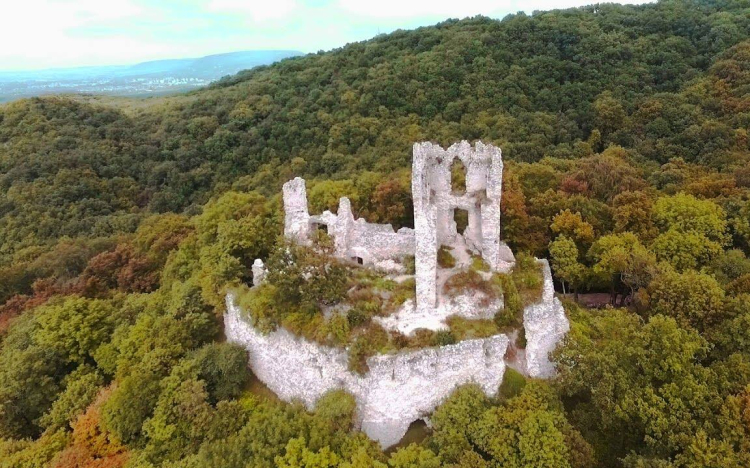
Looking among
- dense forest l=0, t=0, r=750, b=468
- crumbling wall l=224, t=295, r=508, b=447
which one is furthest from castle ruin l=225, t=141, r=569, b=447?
dense forest l=0, t=0, r=750, b=468

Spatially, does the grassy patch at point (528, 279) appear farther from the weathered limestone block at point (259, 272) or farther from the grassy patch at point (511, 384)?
the weathered limestone block at point (259, 272)

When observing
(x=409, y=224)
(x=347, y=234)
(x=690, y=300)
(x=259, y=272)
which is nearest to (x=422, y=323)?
(x=347, y=234)

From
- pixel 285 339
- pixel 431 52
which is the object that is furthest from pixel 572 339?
pixel 431 52

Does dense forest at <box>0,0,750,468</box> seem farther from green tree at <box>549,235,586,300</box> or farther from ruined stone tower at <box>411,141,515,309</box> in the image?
ruined stone tower at <box>411,141,515,309</box>

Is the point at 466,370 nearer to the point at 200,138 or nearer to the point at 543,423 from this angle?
the point at 543,423

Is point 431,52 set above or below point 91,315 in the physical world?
above

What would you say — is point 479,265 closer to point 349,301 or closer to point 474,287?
point 474,287
